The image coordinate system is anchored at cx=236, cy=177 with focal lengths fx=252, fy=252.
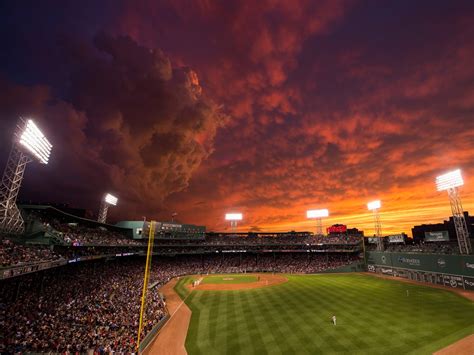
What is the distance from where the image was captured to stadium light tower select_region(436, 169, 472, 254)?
44.2m

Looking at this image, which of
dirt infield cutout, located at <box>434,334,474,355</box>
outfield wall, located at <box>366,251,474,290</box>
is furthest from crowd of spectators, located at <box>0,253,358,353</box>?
outfield wall, located at <box>366,251,474,290</box>

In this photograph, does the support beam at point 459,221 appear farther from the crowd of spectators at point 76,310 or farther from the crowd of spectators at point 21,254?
the crowd of spectators at point 21,254

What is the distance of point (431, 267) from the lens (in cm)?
4825

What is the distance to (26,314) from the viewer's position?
2397cm

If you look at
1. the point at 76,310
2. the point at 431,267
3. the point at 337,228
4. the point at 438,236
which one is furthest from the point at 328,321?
the point at 337,228

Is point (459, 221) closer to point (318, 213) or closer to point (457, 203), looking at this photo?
point (457, 203)

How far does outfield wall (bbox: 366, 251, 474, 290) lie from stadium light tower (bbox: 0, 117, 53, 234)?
65.1m

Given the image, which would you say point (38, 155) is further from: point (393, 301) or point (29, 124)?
point (393, 301)

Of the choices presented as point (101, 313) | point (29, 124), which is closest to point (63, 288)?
point (101, 313)

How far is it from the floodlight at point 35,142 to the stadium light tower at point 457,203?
64158 mm

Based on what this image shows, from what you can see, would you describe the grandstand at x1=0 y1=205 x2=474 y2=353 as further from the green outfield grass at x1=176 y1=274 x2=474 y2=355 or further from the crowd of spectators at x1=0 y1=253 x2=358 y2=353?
the green outfield grass at x1=176 y1=274 x2=474 y2=355

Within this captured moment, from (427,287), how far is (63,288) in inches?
2257

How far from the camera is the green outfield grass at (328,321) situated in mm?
21656

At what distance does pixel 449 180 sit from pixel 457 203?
4.30m
